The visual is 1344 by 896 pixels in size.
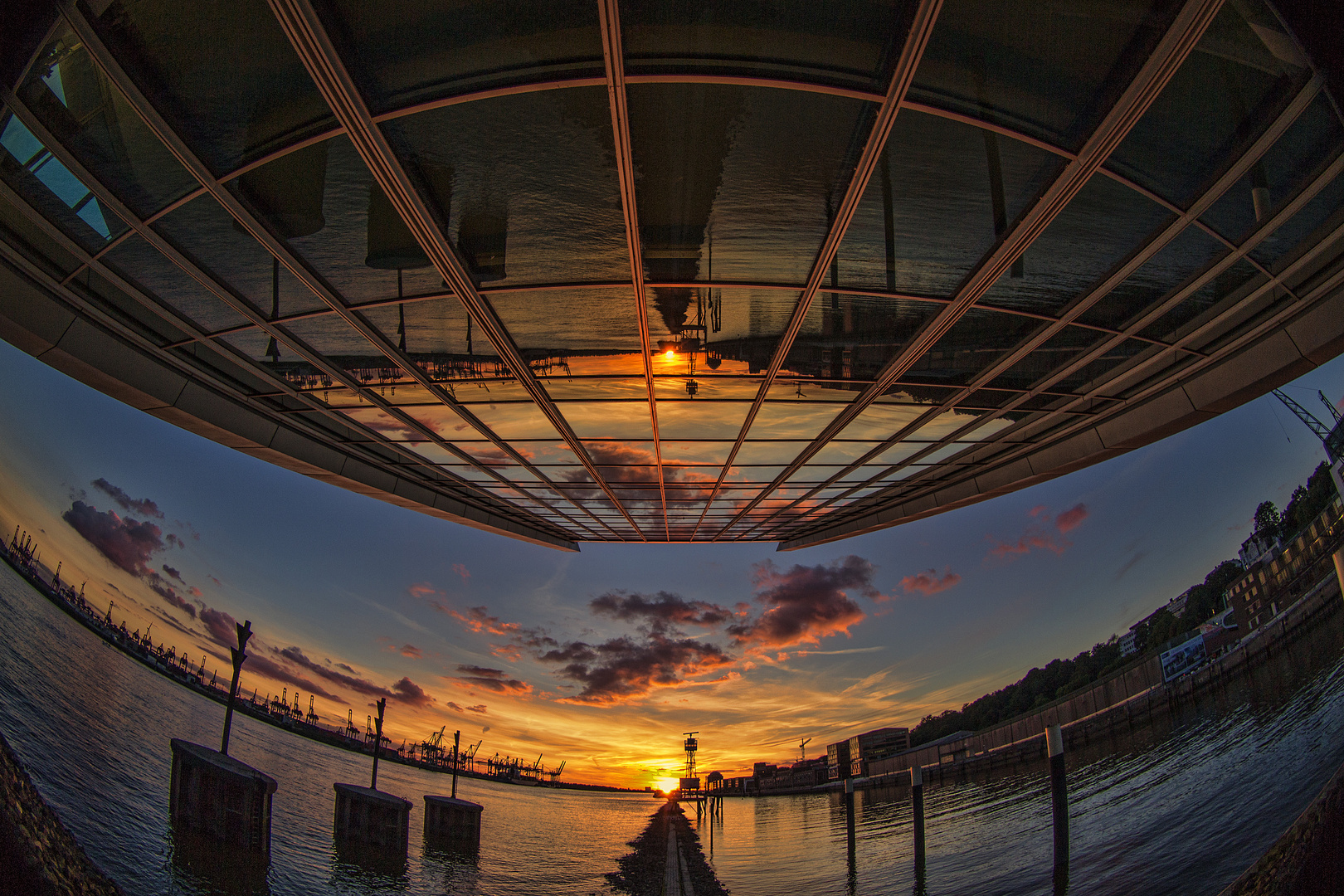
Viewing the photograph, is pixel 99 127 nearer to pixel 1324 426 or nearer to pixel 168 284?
pixel 168 284

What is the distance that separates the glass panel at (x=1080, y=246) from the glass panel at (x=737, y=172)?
3739mm

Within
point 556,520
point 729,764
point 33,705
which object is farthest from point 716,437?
point 729,764

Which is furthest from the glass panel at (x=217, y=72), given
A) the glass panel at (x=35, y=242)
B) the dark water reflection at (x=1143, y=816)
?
the dark water reflection at (x=1143, y=816)

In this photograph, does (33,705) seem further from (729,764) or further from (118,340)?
(729,764)

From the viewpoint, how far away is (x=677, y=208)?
9.04 meters

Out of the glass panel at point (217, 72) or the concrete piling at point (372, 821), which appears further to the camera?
the concrete piling at point (372, 821)

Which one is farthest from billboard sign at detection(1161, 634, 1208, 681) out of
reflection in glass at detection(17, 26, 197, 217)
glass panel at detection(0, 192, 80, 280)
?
glass panel at detection(0, 192, 80, 280)

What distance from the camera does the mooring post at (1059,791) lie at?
22.0m

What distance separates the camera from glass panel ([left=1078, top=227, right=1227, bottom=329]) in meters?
9.96

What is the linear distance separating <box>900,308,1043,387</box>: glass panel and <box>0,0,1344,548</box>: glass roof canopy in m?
0.08

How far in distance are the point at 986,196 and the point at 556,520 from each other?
29.1m

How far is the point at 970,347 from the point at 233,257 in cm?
1488

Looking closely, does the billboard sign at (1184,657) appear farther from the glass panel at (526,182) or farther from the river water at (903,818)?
the glass panel at (526,182)

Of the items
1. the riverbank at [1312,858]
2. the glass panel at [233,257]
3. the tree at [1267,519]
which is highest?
the tree at [1267,519]
